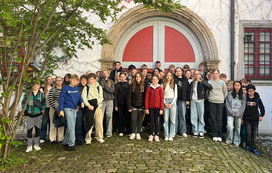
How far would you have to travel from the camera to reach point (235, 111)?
19.7 ft

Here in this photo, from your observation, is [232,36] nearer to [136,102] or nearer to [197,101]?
[197,101]

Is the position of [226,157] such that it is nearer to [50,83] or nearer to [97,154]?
[97,154]

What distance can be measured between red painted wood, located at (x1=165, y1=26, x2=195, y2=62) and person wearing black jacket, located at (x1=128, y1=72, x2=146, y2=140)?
3327 millimetres

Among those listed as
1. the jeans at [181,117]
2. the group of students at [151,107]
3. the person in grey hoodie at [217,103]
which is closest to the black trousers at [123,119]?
the group of students at [151,107]

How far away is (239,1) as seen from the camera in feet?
28.1

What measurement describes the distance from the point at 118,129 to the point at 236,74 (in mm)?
5030

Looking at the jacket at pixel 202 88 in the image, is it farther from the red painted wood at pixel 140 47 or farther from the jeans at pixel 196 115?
the red painted wood at pixel 140 47

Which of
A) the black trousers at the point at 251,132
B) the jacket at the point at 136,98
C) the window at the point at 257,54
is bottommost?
the black trousers at the point at 251,132

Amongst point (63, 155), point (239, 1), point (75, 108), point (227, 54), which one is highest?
point (239, 1)

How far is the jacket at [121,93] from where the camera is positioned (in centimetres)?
624

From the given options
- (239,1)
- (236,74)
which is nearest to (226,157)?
(236,74)

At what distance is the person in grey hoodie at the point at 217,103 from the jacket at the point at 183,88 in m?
0.62

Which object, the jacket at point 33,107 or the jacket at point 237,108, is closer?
the jacket at point 33,107

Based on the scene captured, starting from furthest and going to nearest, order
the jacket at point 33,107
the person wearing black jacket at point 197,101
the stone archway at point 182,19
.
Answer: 1. the stone archway at point 182,19
2. the person wearing black jacket at point 197,101
3. the jacket at point 33,107
